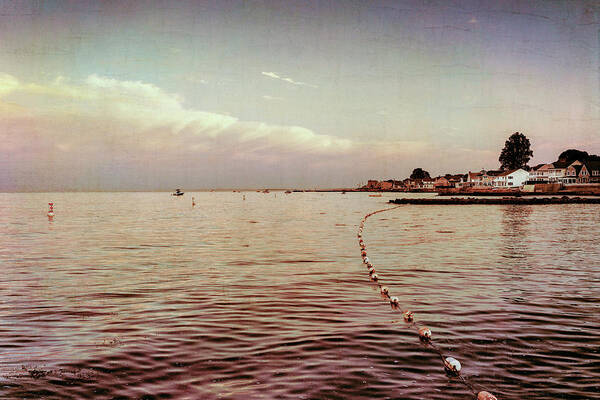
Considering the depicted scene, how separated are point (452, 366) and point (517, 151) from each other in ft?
651

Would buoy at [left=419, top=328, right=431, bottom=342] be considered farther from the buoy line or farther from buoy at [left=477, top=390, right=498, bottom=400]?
buoy at [left=477, top=390, right=498, bottom=400]

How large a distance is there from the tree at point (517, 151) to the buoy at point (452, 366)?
198 meters

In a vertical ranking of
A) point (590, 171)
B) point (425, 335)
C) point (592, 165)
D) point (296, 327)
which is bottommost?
point (296, 327)

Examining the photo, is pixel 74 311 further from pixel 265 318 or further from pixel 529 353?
pixel 529 353

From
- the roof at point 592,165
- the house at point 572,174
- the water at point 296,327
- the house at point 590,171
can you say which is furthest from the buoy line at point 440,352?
the house at point 572,174

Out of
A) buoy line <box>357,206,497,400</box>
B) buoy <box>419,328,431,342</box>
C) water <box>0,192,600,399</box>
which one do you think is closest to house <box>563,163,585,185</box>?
water <box>0,192,600,399</box>

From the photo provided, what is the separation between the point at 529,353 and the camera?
10070 millimetres

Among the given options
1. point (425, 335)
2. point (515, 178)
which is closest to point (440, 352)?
point (425, 335)

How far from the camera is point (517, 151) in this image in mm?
184000

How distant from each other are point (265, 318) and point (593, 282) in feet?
47.8

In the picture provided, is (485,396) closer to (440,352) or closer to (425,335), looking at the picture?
(440,352)

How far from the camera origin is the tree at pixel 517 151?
183000 millimetres

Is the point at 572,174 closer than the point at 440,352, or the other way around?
the point at 440,352

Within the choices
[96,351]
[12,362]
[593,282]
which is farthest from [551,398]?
[593,282]
